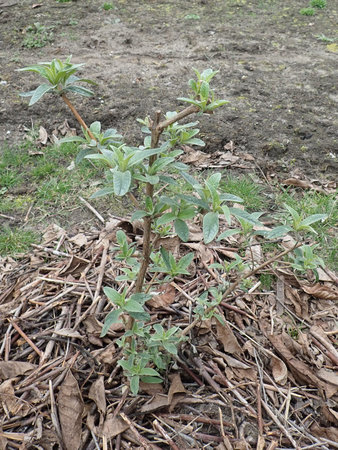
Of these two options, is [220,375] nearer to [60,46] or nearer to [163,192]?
[163,192]

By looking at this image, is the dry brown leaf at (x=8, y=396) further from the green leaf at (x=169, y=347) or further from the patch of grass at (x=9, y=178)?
the patch of grass at (x=9, y=178)

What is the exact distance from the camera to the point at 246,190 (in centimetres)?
328

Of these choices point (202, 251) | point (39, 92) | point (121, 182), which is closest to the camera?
point (121, 182)

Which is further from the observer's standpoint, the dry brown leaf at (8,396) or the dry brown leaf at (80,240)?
the dry brown leaf at (80,240)

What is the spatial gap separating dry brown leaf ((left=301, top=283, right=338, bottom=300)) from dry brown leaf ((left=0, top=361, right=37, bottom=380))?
157 cm

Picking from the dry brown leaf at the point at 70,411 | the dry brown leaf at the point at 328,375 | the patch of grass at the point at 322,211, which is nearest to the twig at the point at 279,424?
the dry brown leaf at the point at 328,375

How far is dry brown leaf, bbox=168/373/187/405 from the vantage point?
1.83 meters

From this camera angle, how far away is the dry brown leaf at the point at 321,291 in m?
2.45

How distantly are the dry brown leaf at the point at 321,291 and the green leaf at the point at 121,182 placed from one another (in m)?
1.57

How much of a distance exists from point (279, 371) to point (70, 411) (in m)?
1.00

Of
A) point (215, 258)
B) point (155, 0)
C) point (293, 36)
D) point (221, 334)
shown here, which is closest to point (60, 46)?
point (155, 0)

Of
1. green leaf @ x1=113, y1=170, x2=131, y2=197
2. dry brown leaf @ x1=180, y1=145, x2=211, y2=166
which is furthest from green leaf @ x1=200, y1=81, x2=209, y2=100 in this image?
dry brown leaf @ x1=180, y1=145, x2=211, y2=166

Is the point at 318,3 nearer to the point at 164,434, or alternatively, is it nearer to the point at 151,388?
the point at 151,388

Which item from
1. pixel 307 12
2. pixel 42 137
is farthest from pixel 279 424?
pixel 307 12
